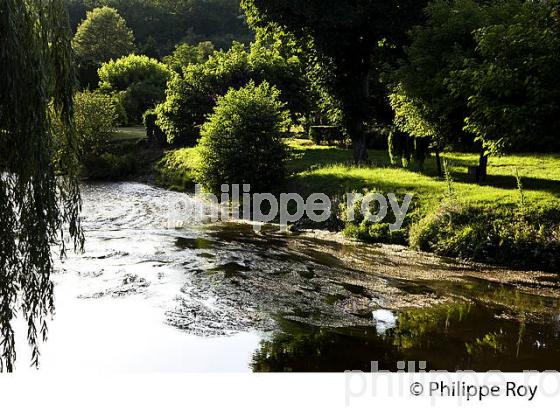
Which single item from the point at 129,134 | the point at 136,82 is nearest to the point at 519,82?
the point at 129,134

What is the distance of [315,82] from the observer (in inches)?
1073

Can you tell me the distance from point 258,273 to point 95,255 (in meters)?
4.73

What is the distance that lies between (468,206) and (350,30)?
12.5m

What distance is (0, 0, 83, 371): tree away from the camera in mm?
5504

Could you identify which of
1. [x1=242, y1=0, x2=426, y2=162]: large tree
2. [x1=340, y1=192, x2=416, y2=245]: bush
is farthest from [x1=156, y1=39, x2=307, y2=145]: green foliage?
[x1=340, y1=192, x2=416, y2=245]: bush

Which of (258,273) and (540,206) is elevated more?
(540,206)

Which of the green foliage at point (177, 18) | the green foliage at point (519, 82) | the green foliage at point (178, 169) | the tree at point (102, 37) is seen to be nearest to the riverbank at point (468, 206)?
the green foliage at point (519, 82)

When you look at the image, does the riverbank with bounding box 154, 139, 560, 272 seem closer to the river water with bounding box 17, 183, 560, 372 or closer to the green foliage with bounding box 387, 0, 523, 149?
the river water with bounding box 17, 183, 560, 372

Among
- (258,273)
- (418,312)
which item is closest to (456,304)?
(418,312)

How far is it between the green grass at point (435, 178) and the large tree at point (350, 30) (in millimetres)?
2614

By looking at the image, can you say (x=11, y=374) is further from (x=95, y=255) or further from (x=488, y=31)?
(x=488, y=31)

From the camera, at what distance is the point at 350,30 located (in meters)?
24.9

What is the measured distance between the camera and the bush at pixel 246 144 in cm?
2195

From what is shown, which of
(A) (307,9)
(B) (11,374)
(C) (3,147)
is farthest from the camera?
(A) (307,9)
